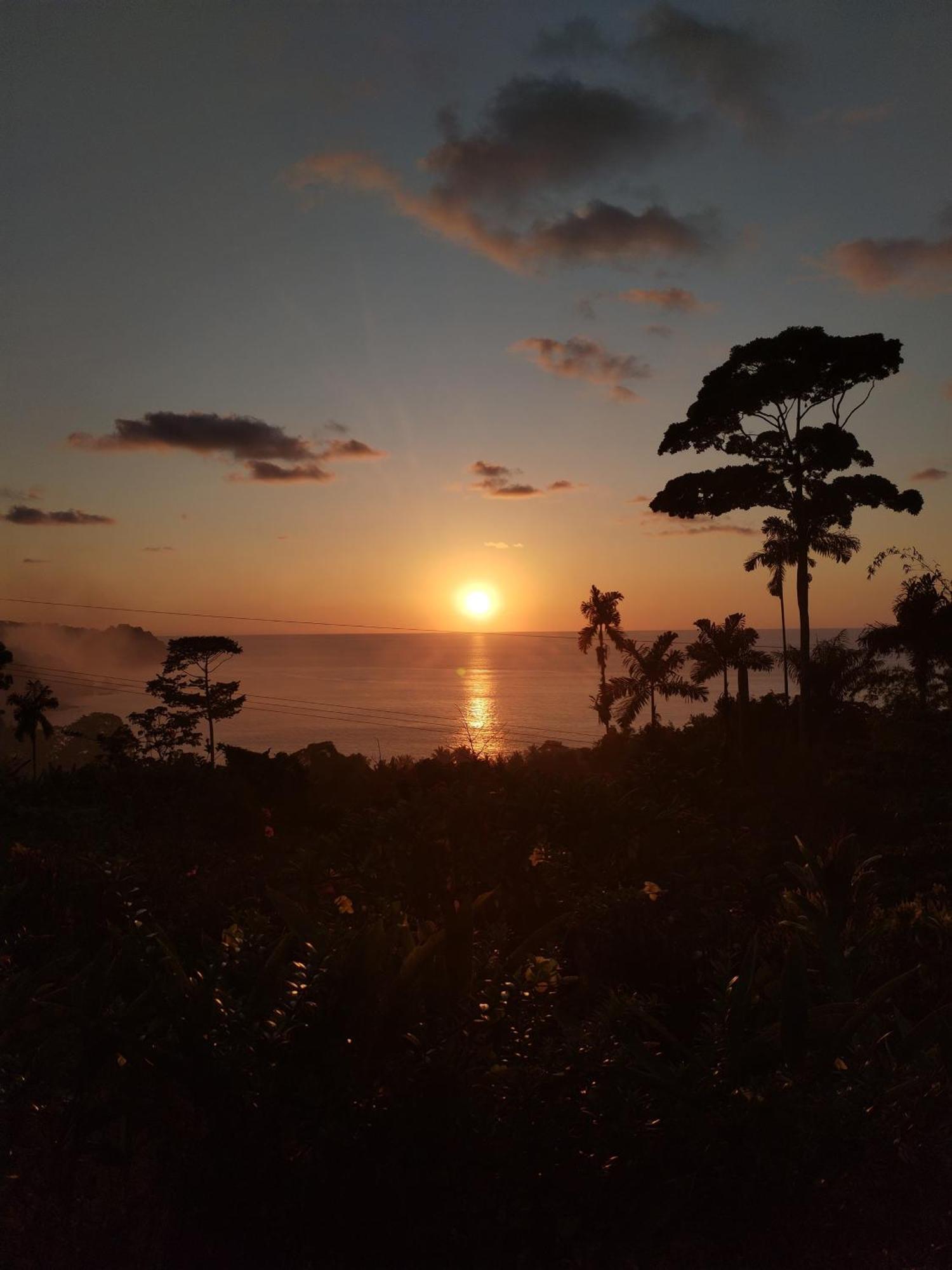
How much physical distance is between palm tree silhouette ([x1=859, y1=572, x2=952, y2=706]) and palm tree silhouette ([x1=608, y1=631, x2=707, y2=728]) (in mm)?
16019

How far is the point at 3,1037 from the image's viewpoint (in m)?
4.11

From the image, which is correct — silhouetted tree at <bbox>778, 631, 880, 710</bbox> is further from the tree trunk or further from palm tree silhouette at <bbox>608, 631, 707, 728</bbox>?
palm tree silhouette at <bbox>608, 631, 707, 728</bbox>

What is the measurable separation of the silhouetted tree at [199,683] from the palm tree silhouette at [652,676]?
1402 inches

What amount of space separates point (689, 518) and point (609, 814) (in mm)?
19835

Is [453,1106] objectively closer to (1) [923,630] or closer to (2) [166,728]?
(1) [923,630]

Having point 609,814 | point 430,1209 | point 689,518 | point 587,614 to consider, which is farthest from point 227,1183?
point 587,614

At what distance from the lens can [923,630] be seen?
2612 cm

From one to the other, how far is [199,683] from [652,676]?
1688 inches

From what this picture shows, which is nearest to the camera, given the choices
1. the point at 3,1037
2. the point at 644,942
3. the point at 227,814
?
the point at 3,1037

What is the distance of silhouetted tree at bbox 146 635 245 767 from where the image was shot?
69812mm

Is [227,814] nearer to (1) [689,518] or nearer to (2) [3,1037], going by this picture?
Answer: (2) [3,1037]

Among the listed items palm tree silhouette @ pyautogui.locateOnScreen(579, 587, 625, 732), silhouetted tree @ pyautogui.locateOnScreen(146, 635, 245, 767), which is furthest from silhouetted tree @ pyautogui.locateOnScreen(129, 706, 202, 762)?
palm tree silhouette @ pyautogui.locateOnScreen(579, 587, 625, 732)

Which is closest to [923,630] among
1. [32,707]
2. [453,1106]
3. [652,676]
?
[652,676]

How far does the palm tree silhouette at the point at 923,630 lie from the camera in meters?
25.6
